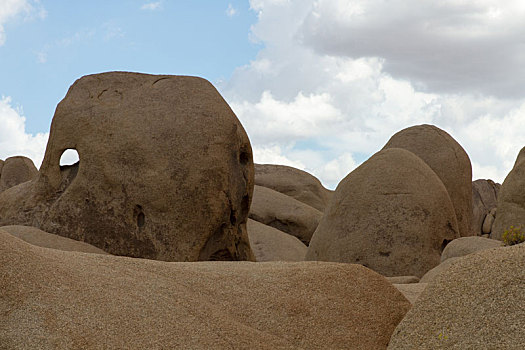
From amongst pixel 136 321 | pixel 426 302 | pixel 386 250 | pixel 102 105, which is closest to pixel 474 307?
pixel 426 302

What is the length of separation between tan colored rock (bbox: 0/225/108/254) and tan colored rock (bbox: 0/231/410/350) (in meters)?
3.61

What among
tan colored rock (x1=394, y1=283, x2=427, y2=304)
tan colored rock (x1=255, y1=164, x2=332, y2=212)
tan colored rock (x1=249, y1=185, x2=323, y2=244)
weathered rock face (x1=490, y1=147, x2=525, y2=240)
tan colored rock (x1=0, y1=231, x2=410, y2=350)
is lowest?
tan colored rock (x1=0, y1=231, x2=410, y2=350)

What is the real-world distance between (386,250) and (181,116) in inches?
117

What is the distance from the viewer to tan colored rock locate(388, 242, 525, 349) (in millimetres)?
2975

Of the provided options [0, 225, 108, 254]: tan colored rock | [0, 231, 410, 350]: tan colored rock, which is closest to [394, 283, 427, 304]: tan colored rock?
[0, 231, 410, 350]: tan colored rock

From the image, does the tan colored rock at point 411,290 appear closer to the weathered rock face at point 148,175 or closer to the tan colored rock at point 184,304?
the tan colored rock at point 184,304

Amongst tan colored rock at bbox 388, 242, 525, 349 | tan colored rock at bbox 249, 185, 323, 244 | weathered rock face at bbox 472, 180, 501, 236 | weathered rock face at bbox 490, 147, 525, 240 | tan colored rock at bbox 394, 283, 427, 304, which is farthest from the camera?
weathered rock face at bbox 472, 180, 501, 236

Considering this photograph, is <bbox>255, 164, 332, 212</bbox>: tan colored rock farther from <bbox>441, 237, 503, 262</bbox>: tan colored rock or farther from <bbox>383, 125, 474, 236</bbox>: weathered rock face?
<bbox>441, 237, 503, 262</bbox>: tan colored rock

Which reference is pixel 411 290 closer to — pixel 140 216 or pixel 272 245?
pixel 140 216

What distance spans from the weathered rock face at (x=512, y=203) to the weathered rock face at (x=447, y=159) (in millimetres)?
567

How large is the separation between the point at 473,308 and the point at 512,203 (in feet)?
24.9

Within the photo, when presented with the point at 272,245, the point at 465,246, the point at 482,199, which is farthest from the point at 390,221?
the point at 482,199

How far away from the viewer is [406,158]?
8477 millimetres

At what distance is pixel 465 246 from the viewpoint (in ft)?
24.2
